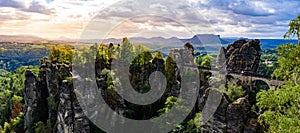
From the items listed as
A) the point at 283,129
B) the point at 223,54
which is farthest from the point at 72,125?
the point at 283,129

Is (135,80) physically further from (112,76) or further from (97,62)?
(97,62)

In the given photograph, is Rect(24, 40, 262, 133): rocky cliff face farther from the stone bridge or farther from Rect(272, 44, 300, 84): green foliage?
Rect(272, 44, 300, 84): green foliage

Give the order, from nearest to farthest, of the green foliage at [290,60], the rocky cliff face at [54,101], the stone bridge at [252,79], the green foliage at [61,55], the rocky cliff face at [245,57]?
the green foliage at [290,60] < the stone bridge at [252,79] < the rocky cliff face at [54,101] < the rocky cliff face at [245,57] < the green foliage at [61,55]

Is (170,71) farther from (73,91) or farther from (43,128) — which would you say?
(43,128)

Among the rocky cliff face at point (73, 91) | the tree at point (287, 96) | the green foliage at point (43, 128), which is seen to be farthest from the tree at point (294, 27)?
the green foliage at point (43, 128)

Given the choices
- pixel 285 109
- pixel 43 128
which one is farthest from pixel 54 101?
pixel 285 109

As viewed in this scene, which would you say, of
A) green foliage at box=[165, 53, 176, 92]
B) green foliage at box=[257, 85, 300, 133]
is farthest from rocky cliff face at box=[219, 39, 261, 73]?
green foliage at box=[257, 85, 300, 133]

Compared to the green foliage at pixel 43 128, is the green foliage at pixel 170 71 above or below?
above

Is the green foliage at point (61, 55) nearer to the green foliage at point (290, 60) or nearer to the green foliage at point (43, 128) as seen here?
the green foliage at point (43, 128)

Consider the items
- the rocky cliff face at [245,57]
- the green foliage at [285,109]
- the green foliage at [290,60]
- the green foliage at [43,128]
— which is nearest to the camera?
the green foliage at [285,109]
